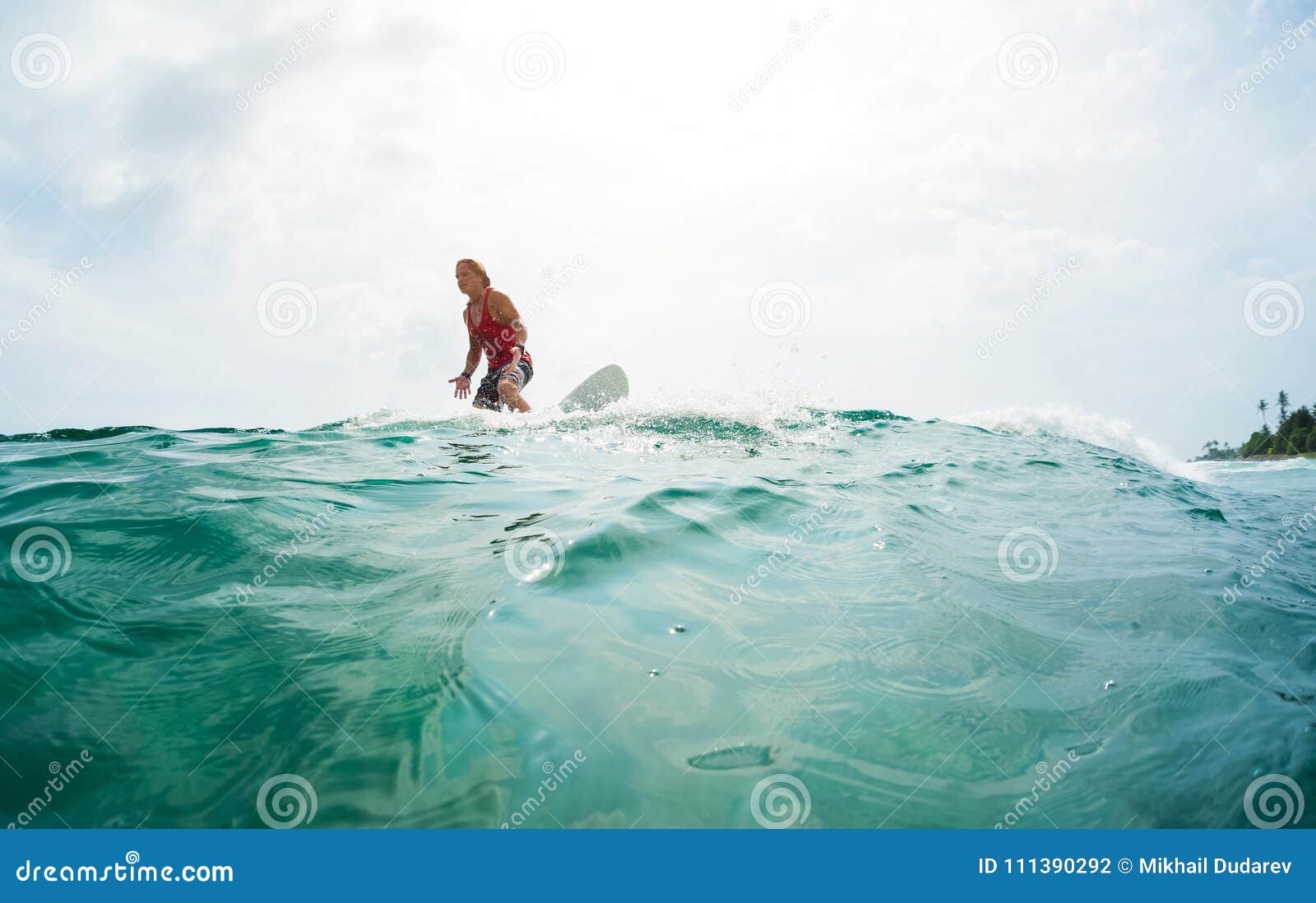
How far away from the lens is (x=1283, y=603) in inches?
132

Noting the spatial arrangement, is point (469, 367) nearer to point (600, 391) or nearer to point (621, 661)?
point (600, 391)

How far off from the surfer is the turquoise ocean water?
528 centimetres

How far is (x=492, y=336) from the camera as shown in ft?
32.9

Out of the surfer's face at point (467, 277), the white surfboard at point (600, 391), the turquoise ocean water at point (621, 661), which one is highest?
the surfer's face at point (467, 277)

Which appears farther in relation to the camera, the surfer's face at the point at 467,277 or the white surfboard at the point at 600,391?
the white surfboard at the point at 600,391

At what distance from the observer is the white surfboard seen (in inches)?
459

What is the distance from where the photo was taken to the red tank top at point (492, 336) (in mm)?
9953

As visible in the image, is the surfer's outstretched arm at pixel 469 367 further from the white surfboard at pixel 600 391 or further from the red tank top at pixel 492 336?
the white surfboard at pixel 600 391

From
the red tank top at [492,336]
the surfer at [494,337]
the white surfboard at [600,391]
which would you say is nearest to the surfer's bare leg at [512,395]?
the surfer at [494,337]

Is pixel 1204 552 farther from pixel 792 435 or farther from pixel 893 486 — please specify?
pixel 792 435

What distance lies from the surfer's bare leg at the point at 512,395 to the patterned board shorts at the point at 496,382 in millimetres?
60

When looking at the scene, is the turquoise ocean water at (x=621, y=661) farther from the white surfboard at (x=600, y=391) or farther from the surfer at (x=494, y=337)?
the white surfboard at (x=600, y=391)

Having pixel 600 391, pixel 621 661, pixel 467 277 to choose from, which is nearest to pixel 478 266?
pixel 467 277

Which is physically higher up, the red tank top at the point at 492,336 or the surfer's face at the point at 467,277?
the surfer's face at the point at 467,277
